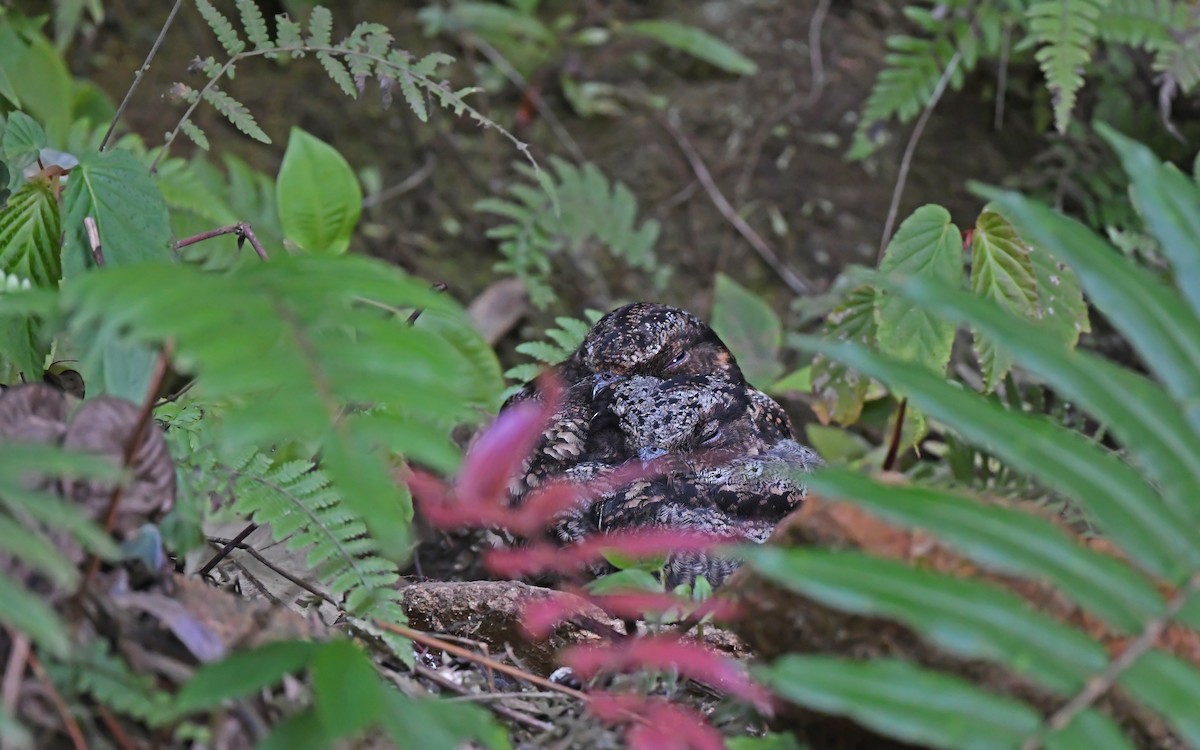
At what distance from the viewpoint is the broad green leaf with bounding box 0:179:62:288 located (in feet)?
8.81

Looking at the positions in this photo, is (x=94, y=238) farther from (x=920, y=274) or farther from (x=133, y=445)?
(x=920, y=274)

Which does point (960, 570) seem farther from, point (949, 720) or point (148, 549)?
point (148, 549)

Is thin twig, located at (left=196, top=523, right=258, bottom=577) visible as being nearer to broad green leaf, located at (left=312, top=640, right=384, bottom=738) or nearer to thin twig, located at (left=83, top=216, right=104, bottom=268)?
thin twig, located at (left=83, top=216, right=104, bottom=268)

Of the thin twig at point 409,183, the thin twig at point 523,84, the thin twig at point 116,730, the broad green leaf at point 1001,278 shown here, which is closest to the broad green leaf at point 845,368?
the broad green leaf at point 1001,278

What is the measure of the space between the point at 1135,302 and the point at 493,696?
1.32 m

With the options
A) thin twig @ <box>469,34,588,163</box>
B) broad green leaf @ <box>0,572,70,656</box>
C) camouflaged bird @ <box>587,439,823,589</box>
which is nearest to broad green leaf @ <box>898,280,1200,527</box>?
broad green leaf @ <box>0,572,70,656</box>

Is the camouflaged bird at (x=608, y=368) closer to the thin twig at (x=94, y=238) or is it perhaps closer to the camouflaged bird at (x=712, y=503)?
the camouflaged bird at (x=712, y=503)

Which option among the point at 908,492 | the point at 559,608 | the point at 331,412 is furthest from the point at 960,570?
the point at 331,412

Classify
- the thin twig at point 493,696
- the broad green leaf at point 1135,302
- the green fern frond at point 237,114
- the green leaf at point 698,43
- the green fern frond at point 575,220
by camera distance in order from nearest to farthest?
the broad green leaf at point 1135,302 < the thin twig at point 493,696 < the green fern frond at point 237,114 < the green fern frond at point 575,220 < the green leaf at point 698,43

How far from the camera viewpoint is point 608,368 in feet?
12.3

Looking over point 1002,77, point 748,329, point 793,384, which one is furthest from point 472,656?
point 1002,77

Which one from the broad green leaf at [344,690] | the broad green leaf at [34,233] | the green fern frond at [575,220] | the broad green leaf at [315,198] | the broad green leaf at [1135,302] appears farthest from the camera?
the green fern frond at [575,220]

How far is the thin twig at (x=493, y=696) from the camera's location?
2268 millimetres

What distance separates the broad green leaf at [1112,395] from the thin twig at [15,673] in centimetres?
121
